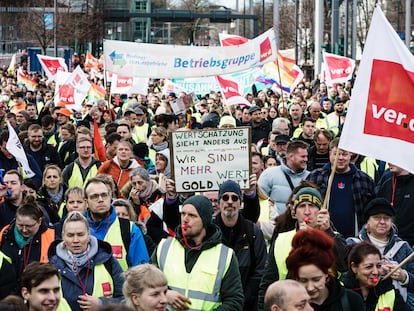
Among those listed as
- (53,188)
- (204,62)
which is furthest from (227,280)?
(204,62)

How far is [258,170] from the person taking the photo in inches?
419

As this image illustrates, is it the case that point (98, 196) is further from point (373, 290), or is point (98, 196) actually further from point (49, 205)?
point (373, 290)

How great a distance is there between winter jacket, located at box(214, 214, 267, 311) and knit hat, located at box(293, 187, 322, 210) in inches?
15.1

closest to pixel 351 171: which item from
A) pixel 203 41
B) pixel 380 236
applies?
pixel 380 236

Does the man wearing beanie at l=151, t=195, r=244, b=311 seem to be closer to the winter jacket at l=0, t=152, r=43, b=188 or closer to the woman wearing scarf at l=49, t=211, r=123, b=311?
the woman wearing scarf at l=49, t=211, r=123, b=311

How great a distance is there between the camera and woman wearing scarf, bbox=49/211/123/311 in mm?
6949

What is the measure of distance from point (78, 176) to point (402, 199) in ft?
12.4

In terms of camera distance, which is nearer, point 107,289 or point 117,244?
point 107,289

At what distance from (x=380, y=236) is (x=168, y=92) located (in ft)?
58.0

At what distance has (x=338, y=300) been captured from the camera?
5.88 metres

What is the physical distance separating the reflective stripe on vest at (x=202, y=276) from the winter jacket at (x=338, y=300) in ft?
3.15

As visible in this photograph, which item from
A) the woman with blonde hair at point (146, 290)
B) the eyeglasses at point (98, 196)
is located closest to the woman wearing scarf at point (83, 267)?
the eyeglasses at point (98, 196)

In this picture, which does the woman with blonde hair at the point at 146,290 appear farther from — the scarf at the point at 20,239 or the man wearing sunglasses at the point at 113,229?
the scarf at the point at 20,239

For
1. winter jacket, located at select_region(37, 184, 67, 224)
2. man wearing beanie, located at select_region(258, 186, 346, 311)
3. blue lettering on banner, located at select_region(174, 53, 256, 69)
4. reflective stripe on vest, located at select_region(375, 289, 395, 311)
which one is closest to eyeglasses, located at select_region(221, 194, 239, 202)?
man wearing beanie, located at select_region(258, 186, 346, 311)
